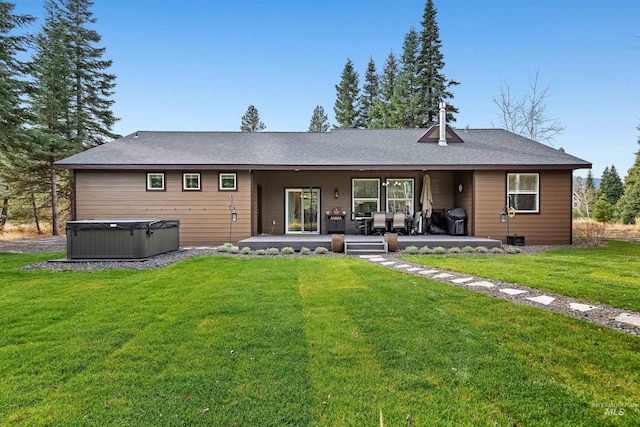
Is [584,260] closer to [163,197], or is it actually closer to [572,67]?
[163,197]

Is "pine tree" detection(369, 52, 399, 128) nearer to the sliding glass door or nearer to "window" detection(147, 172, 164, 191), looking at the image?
the sliding glass door

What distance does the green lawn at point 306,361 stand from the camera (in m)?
2.03

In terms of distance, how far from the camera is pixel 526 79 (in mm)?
17672

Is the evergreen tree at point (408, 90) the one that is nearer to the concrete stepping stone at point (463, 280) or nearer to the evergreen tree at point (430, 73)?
the evergreen tree at point (430, 73)

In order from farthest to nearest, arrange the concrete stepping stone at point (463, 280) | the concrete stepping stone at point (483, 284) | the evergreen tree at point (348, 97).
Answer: the evergreen tree at point (348, 97)
the concrete stepping stone at point (463, 280)
the concrete stepping stone at point (483, 284)

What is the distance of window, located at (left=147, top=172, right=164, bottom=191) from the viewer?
1065cm

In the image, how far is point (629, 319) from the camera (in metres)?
3.66

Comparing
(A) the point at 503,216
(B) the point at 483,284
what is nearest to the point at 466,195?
(A) the point at 503,216

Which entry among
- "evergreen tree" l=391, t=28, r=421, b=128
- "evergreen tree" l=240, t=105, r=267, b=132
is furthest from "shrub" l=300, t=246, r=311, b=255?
"evergreen tree" l=240, t=105, r=267, b=132

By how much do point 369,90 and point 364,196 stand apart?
19255mm

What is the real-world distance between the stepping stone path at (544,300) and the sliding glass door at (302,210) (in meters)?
6.22

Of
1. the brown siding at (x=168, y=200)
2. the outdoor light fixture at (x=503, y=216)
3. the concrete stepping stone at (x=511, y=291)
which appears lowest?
the concrete stepping stone at (x=511, y=291)

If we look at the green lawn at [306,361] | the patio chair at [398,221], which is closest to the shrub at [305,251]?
the patio chair at [398,221]

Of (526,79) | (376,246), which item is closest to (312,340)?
(376,246)
